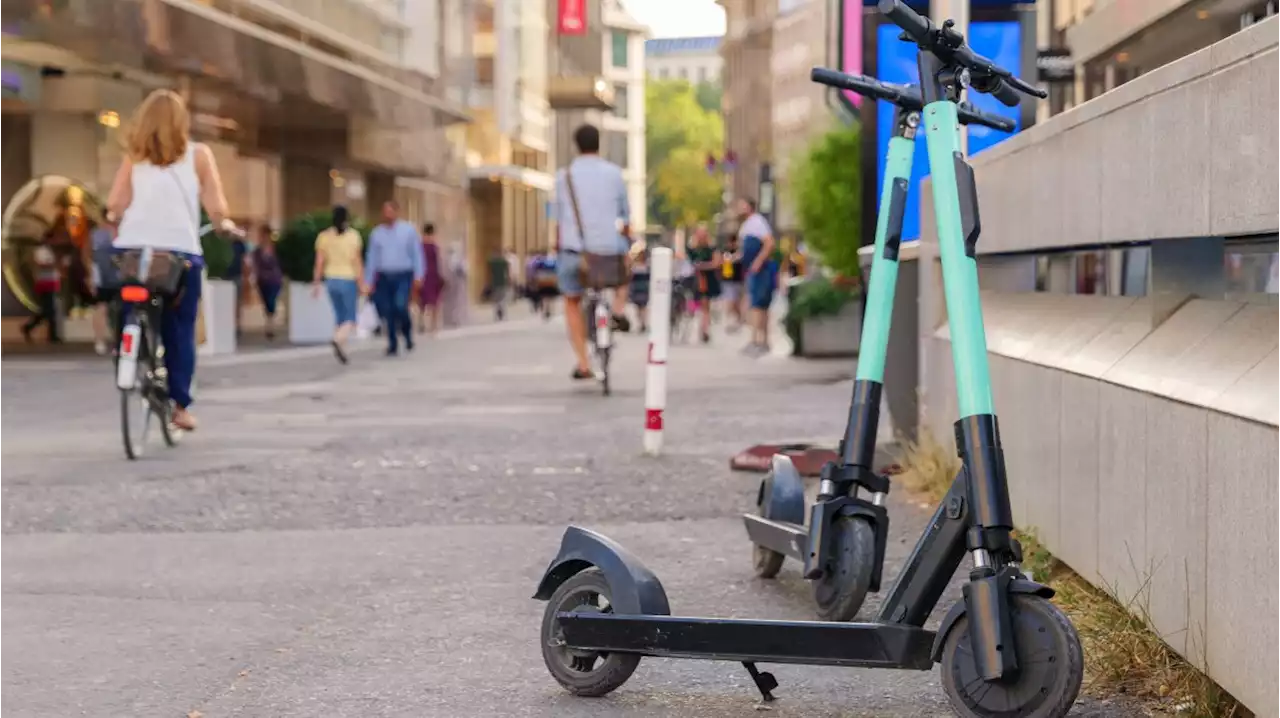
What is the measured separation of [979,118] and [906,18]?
54cm

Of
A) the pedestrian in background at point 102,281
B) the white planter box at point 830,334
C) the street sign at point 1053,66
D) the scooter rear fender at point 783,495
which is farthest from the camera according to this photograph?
the white planter box at point 830,334

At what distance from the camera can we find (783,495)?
5840mm

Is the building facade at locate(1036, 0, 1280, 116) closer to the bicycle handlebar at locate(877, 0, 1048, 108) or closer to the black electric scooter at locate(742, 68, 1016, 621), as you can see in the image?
the black electric scooter at locate(742, 68, 1016, 621)

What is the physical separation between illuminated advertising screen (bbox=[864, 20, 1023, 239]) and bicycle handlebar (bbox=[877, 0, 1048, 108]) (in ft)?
24.5

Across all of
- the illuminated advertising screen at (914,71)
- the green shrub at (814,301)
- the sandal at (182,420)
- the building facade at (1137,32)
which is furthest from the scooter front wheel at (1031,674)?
the green shrub at (814,301)

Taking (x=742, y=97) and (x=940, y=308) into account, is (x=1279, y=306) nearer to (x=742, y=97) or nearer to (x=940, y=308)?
(x=940, y=308)

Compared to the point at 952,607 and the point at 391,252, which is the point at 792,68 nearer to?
the point at 391,252

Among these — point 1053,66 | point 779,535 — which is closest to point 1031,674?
point 779,535

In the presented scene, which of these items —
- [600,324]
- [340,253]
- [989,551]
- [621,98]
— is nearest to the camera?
[989,551]

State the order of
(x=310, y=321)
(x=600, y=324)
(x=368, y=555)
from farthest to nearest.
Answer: (x=310, y=321) → (x=600, y=324) → (x=368, y=555)

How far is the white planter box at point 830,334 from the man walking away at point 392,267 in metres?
4.67

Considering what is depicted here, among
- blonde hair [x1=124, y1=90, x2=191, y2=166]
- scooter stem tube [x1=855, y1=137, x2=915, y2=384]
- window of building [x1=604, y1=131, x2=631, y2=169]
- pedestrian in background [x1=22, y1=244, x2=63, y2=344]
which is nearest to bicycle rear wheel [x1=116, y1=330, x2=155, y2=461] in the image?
blonde hair [x1=124, y1=90, x2=191, y2=166]

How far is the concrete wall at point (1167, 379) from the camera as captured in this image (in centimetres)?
362

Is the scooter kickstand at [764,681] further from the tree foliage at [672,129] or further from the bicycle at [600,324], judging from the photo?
the tree foliage at [672,129]
